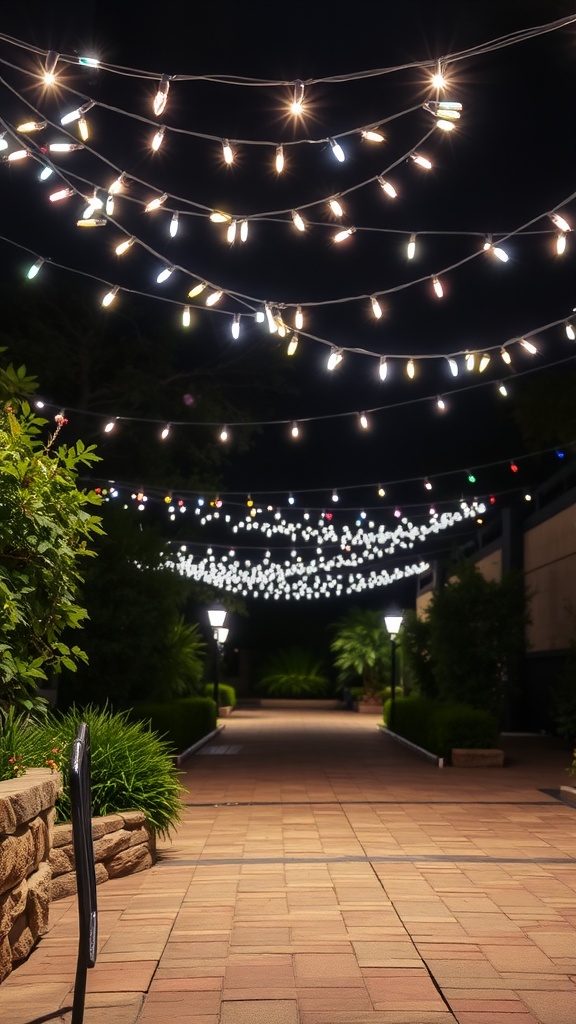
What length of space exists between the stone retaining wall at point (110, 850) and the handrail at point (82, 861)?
2.86 meters

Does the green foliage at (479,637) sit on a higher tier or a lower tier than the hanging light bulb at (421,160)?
lower

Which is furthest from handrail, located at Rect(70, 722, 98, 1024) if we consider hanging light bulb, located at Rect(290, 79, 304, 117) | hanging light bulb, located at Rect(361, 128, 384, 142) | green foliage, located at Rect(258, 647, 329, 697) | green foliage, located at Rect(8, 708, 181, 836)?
green foliage, located at Rect(258, 647, 329, 697)

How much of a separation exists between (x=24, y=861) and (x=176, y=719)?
36.7ft

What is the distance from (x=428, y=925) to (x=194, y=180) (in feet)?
26.8

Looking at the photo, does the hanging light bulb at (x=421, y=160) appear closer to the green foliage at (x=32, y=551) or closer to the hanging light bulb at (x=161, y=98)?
the hanging light bulb at (x=161, y=98)

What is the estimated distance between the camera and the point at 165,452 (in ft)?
91.6

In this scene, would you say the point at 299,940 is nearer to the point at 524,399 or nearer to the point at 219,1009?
the point at 219,1009

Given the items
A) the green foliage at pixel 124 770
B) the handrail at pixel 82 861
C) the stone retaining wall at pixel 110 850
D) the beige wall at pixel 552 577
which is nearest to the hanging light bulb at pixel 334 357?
the green foliage at pixel 124 770

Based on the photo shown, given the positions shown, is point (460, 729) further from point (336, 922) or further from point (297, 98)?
point (297, 98)

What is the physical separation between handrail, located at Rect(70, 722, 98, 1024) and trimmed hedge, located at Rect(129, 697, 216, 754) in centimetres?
1024

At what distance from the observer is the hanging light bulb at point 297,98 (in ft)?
20.9

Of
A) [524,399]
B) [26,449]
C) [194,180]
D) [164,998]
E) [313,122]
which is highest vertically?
[524,399]

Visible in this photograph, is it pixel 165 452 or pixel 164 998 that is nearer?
pixel 164 998

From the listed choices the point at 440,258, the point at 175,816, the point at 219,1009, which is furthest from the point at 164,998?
the point at 440,258
